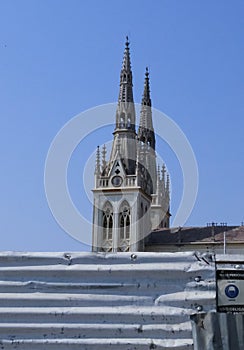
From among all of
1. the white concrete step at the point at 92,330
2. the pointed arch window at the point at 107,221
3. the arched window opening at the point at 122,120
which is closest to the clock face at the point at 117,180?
the pointed arch window at the point at 107,221

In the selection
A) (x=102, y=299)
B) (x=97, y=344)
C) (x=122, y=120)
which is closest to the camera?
(x=97, y=344)

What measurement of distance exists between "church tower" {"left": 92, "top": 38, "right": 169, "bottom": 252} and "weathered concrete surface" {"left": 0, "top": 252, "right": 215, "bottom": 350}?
5437cm

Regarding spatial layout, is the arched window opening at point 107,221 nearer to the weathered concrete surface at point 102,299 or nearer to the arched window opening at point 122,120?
the arched window opening at point 122,120

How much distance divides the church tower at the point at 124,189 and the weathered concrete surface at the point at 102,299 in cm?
5437

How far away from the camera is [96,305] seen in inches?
210

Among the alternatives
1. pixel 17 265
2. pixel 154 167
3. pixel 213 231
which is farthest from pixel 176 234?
pixel 17 265

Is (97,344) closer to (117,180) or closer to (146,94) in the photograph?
(117,180)

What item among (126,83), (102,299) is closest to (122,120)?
(126,83)

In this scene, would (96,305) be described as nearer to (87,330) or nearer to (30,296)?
(87,330)

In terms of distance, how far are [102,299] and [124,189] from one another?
192ft

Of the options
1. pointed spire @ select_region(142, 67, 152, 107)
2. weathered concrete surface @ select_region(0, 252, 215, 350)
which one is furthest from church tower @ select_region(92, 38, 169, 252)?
weathered concrete surface @ select_region(0, 252, 215, 350)

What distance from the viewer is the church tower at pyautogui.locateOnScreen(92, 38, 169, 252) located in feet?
205

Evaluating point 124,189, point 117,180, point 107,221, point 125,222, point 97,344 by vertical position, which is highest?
point 117,180

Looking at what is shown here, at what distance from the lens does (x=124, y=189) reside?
209 feet
